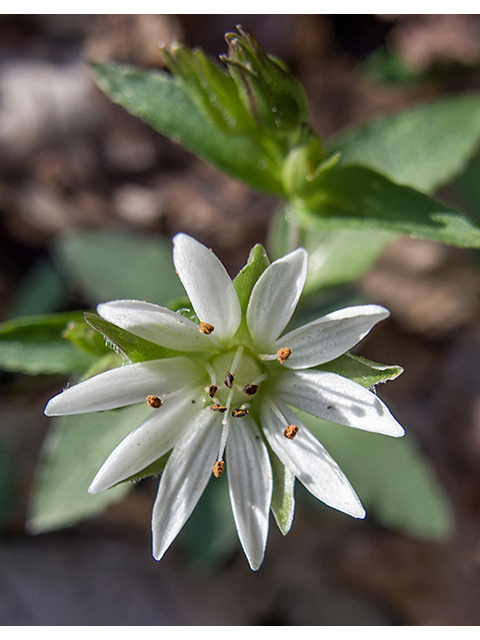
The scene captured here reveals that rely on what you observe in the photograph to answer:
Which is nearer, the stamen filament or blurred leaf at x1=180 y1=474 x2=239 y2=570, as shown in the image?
the stamen filament

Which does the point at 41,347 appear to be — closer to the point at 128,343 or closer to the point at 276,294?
the point at 128,343

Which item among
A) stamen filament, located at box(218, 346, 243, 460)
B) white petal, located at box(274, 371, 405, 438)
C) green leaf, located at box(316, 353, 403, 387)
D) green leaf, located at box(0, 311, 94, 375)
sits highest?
green leaf, located at box(316, 353, 403, 387)

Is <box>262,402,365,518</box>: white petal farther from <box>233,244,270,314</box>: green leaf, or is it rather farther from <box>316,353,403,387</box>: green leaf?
<box>233,244,270,314</box>: green leaf

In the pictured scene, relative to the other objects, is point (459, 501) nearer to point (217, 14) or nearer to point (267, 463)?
point (267, 463)

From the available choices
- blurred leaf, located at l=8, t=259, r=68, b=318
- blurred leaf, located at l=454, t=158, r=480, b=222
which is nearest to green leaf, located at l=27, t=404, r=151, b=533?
blurred leaf, located at l=8, t=259, r=68, b=318

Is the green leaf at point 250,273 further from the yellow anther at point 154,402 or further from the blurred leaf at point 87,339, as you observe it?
the blurred leaf at point 87,339
